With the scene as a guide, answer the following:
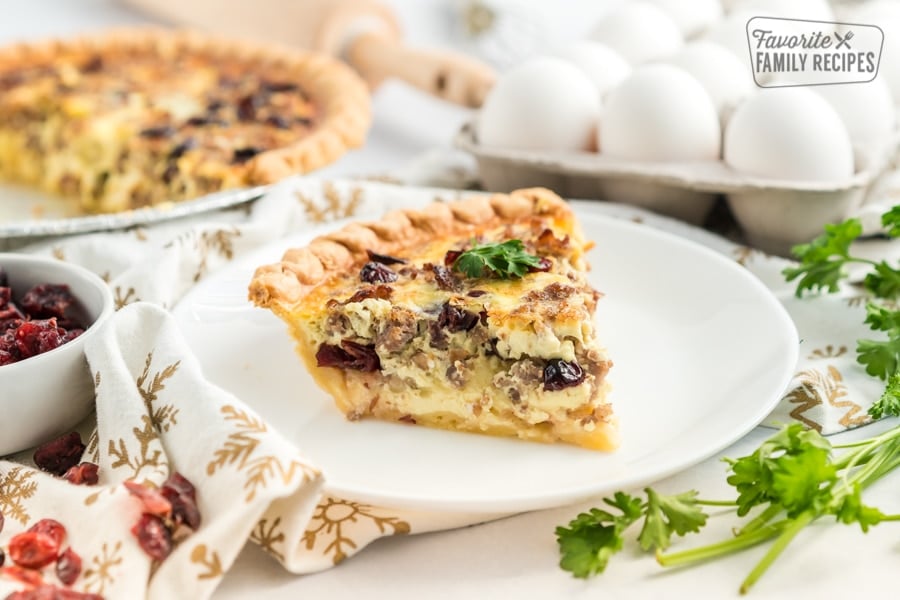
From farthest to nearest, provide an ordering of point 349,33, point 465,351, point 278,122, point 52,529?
point 349,33 < point 278,122 < point 465,351 < point 52,529

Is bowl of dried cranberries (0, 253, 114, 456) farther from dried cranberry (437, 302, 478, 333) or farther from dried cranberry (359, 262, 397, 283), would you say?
dried cranberry (437, 302, 478, 333)

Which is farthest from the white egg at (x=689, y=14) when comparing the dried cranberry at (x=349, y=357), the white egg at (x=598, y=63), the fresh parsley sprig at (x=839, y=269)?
the dried cranberry at (x=349, y=357)

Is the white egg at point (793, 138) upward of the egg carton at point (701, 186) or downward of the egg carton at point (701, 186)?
upward

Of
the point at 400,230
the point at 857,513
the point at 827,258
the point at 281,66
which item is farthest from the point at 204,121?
the point at 857,513

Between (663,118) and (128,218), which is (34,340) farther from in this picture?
(663,118)

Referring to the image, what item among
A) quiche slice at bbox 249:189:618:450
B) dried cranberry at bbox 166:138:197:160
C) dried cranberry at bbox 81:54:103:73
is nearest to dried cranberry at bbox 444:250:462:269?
quiche slice at bbox 249:189:618:450

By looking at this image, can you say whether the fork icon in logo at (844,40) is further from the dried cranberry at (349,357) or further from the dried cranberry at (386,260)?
the dried cranberry at (349,357)

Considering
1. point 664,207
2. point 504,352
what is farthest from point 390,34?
point 504,352
